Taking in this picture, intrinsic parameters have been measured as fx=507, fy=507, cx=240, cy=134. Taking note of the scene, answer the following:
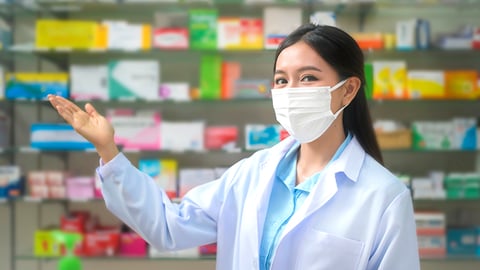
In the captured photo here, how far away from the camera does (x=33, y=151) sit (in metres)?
3.48

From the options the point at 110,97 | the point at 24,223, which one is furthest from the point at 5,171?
the point at 110,97

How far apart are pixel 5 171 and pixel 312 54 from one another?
2.84 m

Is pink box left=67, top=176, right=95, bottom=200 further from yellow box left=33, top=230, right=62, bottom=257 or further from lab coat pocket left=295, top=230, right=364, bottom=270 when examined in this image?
lab coat pocket left=295, top=230, right=364, bottom=270

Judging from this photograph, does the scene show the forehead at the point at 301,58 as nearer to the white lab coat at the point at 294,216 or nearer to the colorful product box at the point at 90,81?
the white lab coat at the point at 294,216

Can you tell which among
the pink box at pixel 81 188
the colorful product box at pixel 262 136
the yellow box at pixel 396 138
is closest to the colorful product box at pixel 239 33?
the colorful product box at pixel 262 136

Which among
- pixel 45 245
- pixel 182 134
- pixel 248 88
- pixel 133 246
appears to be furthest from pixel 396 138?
pixel 45 245

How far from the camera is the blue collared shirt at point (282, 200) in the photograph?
1.39 m

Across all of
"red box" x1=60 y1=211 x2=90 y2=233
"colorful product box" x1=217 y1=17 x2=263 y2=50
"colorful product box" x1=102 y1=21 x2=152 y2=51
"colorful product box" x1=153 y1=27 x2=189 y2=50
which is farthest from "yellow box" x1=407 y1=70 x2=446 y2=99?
"red box" x1=60 y1=211 x2=90 y2=233

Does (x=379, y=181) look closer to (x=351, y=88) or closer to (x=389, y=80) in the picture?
(x=351, y=88)

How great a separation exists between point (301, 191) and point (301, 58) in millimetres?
373

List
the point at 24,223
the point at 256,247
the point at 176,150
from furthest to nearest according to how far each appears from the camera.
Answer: the point at 24,223, the point at 176,150, the point at 256,247

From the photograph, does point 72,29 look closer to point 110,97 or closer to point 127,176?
point 110,97

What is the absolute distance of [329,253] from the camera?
1285mm

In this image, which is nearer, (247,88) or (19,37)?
(247,88)
